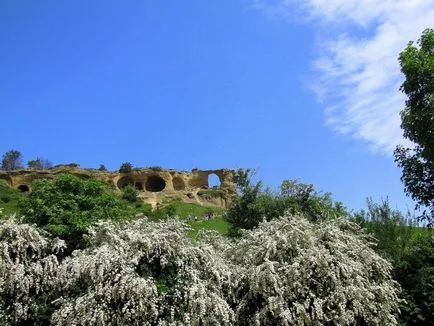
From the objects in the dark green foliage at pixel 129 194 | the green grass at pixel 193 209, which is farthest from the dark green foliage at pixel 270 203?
the dark green foliage at pixel 129 194

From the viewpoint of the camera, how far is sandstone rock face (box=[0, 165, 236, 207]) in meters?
78.9

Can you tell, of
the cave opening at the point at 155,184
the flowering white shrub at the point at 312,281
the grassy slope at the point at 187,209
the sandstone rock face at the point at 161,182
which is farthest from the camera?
the cave opening at the point at 155,184

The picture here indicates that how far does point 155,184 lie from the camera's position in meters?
89.4

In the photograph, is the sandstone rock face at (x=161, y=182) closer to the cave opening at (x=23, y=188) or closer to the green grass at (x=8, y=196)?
the cave opening at (x=23, y=188)

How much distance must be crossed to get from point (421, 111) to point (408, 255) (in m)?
7.04

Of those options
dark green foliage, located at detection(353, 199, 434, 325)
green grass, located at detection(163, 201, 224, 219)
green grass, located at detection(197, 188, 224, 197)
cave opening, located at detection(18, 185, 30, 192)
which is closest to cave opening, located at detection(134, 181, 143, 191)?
green grass, located at detection(197, 188, 224, 197)

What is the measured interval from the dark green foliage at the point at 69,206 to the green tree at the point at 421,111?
38.9ft

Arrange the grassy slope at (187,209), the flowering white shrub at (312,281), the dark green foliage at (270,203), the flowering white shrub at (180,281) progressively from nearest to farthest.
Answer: the flowering white shrub at (180,281) < the flowering white shrub at (312,281) < the dark green foliage at (270,203) < the grassy slope at (187,209)

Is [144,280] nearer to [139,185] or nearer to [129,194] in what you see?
[129,194]

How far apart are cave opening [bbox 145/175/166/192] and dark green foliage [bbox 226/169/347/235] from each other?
5293cm

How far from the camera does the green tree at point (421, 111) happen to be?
1822 centimetres

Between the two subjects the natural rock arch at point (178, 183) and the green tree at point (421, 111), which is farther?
the natural rock arch at point (178, 183)

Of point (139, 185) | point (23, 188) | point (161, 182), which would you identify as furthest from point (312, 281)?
point (161, 182)

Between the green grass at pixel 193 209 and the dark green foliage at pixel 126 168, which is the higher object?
the dark green foliage at pixel 126 168
